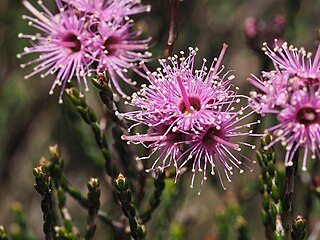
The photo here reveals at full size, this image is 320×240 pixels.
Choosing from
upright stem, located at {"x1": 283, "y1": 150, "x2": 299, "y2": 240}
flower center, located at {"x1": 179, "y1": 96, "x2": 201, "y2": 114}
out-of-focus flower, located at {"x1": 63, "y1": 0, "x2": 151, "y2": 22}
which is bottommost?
upright stem, located at {"x1": 283, "y1": 150, "x2": 299, "y2": 240}

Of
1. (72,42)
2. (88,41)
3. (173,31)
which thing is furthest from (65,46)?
(173,31)

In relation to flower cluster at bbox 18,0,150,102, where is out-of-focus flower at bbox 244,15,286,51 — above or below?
above

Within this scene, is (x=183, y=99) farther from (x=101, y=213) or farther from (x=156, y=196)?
(x=101, y=213)

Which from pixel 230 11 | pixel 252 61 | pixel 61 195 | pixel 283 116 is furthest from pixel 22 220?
pixel 252 61

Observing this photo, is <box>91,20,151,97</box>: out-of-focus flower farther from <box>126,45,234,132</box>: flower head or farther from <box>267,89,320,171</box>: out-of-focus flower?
<box>267,89,320,171</box>: out-of-focus flower

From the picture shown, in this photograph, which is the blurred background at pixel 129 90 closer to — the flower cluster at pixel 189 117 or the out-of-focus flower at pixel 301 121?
the flower cluster at pixel 189 117

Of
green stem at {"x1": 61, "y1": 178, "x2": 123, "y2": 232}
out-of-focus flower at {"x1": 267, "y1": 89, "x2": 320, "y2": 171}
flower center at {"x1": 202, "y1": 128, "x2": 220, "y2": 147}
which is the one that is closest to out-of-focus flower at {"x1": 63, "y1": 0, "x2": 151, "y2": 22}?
flower center at {"x1": 202, "y1": 128, "x2": 220, "y2": 147}

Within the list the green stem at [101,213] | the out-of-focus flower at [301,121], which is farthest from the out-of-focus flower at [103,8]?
the out-of-focus flower at [301,121]
